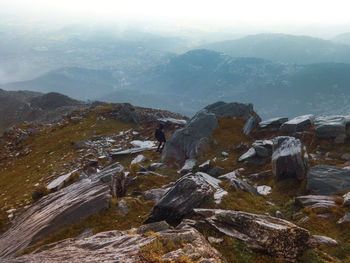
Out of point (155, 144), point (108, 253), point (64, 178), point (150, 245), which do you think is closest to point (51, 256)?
point (108, 253)

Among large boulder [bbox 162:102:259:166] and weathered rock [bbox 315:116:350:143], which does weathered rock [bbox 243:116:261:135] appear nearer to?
large boulder [bbox 162:102:259:166]

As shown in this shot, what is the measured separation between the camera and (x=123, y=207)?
16484 millimetres

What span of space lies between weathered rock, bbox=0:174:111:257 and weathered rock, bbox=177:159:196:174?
10.9m

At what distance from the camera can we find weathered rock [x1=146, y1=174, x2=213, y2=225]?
544 inches

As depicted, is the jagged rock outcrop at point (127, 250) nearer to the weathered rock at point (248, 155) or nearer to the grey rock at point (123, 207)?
the grey rock at point (123, 207)

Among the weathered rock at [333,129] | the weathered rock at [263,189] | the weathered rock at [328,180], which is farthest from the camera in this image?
the weathered rock at [333,129]

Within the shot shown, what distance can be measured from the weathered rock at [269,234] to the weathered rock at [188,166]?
52.1ft

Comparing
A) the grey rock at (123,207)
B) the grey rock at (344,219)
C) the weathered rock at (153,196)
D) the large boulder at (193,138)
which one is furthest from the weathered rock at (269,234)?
the large boulder at (193,138)

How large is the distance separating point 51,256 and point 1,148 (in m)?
43.8

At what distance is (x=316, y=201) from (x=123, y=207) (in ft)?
44.9

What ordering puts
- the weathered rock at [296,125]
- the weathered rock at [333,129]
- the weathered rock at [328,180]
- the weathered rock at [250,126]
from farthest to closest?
the weathered rock at [250,126] → the weathered rock at [296,125] → the weathered rock at [333,129] → the weathered rock at [328,180]

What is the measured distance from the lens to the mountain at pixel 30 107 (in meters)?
115

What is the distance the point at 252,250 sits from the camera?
10086 mm

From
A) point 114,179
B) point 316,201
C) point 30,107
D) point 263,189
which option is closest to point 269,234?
point 316,201
